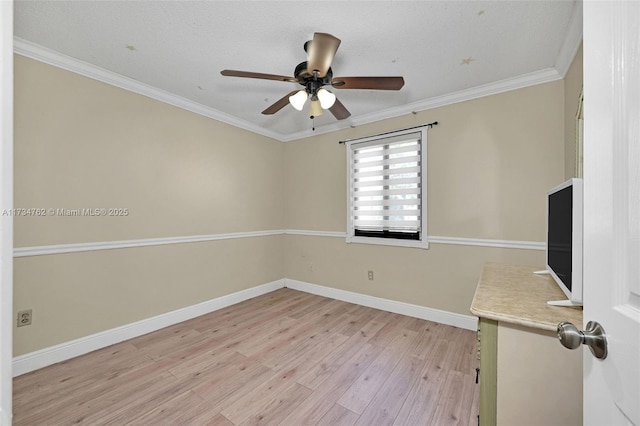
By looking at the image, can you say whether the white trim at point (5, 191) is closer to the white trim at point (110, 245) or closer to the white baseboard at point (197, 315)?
the white trim at point (110, 245)

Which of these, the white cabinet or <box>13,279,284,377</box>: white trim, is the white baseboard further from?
the white cabinet

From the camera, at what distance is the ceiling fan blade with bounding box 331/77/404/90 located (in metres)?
1.80

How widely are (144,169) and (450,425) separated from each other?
3268mm

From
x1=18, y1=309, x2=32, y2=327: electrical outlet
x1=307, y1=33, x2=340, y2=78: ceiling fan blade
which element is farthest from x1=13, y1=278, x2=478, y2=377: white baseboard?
x1=307, y1=33, x2=340, y2=78: ceiling fan blade

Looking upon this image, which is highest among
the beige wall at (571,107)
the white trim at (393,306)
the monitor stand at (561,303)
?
the beige wall at (571,107)

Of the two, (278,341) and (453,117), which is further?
(453,117)

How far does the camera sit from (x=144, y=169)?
2.60m

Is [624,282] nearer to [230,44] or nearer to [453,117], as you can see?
[230,44]

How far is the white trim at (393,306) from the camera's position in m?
2.68

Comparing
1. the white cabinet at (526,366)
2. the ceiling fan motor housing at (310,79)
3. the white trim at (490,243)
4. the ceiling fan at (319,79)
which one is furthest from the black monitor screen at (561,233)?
the ceiling fan motor housing at (310,79)

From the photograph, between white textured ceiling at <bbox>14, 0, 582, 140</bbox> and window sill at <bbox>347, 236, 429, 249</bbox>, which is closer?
white textured ceiling at <bbox>14, 0, 582, 140</bbox>

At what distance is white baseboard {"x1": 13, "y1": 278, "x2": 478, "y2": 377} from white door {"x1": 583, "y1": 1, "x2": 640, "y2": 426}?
238cm

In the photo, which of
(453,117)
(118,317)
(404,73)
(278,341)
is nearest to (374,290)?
(278,341)

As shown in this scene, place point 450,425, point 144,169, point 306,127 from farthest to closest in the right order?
point 306,127, point 144,169, point 450,425
